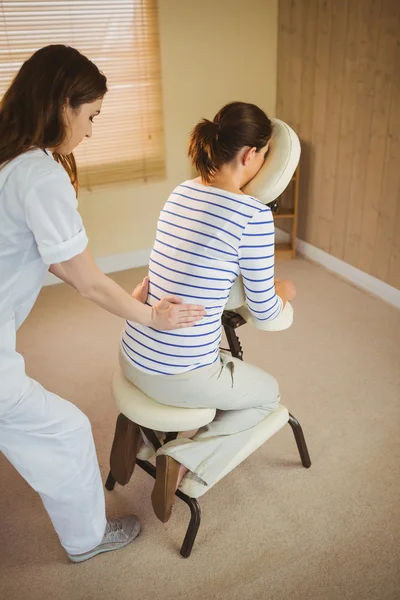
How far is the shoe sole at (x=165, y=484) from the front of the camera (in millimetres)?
1511

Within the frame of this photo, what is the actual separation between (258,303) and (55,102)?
0.70 meters

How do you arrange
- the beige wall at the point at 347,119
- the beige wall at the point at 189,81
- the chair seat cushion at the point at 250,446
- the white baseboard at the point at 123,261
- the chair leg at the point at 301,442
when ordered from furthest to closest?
the white baseboard at the point at 123,261
the beige wall at the point at 189,81
the beige wall at the point at 347,119
the chair leg at the point at 301,442
the chair seat cushion at the point at 250,446

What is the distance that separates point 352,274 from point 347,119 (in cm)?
86

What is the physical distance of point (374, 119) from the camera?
2.83m

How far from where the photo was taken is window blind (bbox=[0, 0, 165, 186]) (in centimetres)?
281

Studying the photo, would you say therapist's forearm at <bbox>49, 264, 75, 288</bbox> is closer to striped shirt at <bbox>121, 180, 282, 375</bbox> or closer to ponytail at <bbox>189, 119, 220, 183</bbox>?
striped shirt at <bbox>121, 180, 282, 375</bbox>

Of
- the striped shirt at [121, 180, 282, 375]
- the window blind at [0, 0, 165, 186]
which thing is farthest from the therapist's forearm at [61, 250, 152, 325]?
the window blind at [0, 0, 165, 186]

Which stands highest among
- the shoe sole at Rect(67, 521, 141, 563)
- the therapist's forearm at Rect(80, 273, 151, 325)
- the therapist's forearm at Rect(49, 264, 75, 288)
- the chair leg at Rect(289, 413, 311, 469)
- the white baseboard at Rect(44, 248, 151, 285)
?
the therapist's forearm at Rect(49, 264, 75, 288)

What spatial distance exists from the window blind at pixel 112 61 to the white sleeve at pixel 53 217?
2072mm

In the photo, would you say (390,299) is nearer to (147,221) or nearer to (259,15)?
(147,221)

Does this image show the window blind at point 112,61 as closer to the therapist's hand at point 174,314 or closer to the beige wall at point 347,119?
the beige wall at point 347,119

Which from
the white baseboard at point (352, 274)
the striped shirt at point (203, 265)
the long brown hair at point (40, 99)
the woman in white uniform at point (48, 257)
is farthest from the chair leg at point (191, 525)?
the white baseboard at point (352, 274)

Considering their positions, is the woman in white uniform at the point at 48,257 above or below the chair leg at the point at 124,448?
above

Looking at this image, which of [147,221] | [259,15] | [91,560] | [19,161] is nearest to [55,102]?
[19,161]
